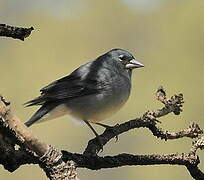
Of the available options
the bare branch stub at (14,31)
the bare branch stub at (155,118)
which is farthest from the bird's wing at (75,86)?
the bare branch stub at (14,31)

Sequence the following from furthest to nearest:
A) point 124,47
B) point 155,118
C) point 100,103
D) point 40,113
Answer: point 124,47 → point 100,103 → point 40,113 → point 155,118

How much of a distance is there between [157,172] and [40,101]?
6612 millimetres

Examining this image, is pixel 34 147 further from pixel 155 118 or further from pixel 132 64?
pixel 132 64

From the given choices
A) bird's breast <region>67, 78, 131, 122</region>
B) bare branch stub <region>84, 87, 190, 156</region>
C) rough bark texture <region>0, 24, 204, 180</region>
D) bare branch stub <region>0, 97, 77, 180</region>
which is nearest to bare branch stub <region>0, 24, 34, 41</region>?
rough bark texture <region>0, 24, 204, 180</region>

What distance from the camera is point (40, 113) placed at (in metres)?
3.15

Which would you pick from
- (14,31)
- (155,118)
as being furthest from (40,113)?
(14,31)

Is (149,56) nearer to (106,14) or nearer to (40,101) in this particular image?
(106,14)

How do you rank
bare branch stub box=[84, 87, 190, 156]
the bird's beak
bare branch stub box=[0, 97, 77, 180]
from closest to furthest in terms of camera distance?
1. bare branch stub box=[0, 97, 77, 180]
2. bare branch stub box=[84, 87, 190, 156]
3. the bird's beak

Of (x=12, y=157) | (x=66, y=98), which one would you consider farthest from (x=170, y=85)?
(x=12, y=157)

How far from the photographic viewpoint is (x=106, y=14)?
2158cm

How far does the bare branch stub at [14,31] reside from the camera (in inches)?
49.1

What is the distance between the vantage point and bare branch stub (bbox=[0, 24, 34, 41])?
4.09 feet

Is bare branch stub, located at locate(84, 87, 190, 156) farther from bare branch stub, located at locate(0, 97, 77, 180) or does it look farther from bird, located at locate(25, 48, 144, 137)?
bird, located at locate(25, 48, 144, 137)

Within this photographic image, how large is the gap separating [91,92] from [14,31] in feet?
7.84
